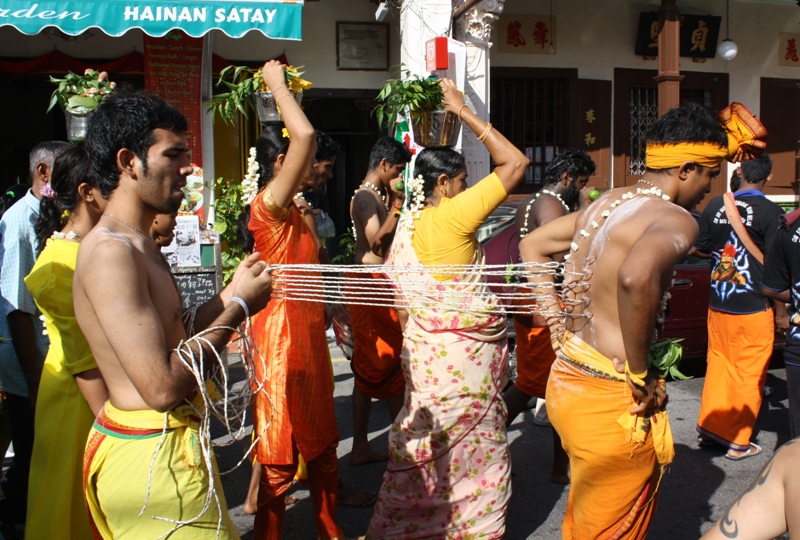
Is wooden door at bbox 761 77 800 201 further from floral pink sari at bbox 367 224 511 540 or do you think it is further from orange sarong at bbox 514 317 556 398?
floral pink sari at bbox 367 224 511 540

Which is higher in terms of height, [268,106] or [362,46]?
[362,46]

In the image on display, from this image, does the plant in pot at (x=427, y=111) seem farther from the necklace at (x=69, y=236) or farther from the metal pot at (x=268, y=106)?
the necklace at (x=69, y=236)

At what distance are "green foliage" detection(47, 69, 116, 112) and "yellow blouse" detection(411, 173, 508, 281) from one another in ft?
5.80

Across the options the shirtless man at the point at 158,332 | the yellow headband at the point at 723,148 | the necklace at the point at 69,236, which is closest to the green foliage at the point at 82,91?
the necklace at the point at 69,236

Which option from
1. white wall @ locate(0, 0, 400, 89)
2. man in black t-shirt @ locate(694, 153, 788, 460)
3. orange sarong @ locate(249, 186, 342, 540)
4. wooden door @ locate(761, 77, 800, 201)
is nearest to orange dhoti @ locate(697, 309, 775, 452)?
man in black t-shirt @ locate(694, 153, 788, 460)

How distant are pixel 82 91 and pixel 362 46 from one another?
5.88 meters

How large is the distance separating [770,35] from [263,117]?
10253 mm

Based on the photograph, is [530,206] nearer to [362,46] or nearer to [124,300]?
[124,300]

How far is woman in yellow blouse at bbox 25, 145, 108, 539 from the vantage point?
2594 mm

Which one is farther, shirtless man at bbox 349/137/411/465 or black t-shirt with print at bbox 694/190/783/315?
black t-shirt with print at bbox 694/190/783/315

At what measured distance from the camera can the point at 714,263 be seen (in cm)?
489

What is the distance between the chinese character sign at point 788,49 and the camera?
35.6ft

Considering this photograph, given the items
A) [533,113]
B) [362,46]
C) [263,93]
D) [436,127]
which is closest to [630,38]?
[533,113]

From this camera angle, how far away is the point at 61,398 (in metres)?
2.68
